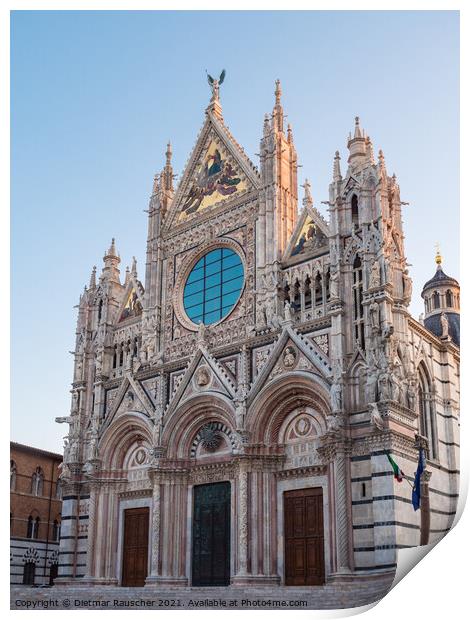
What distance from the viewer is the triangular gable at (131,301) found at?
27.4 m

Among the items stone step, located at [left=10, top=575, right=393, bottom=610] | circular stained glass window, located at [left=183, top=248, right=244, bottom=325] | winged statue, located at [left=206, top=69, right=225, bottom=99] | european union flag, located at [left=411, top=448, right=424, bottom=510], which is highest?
winged statue, located at [left=206, top=69, right=225, bottom=99]

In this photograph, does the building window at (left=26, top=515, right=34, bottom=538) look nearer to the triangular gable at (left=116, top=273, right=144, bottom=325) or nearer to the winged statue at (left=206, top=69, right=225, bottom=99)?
the triangular gable at (left=116, top=273, right=144, bottom=325)

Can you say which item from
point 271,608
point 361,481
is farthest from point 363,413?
point 271,608

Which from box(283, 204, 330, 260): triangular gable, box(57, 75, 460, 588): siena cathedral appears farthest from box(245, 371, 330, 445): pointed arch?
box(283, 204, 330, 260): triangular gable

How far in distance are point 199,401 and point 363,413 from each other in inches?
224

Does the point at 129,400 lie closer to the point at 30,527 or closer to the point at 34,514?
the point at 34,514

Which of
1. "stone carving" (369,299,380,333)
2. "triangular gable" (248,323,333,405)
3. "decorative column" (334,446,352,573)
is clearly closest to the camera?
"decorative column" (334,446,352,573)

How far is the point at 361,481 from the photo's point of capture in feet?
61.4

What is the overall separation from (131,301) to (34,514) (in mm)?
8522

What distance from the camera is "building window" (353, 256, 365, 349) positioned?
65.6 ft

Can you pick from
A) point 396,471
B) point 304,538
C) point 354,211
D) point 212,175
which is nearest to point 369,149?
point 354,211

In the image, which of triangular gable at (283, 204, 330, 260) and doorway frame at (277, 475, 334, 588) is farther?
triangular gable at (283, 204, 330, 260)

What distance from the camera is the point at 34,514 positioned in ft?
92.5

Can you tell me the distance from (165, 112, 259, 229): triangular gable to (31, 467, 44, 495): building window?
1036 centimetres
